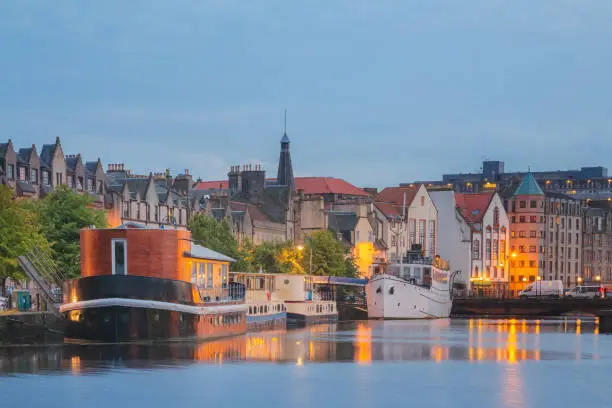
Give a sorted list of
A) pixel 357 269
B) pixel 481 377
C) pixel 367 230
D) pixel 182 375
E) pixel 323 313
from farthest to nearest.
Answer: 1. pixel 367 230
2. pixel 357 269
3. pixel 323 313
4. pixel 481 377
5. pixel 182 375

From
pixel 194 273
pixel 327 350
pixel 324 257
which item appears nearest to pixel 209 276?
pixel 194 273

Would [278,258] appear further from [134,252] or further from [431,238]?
[134,252]

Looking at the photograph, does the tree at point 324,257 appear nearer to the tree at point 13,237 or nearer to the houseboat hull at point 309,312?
the houseboat hull at point 309,312

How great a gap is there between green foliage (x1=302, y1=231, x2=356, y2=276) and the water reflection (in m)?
35.6

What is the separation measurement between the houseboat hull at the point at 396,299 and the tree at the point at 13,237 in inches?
1996

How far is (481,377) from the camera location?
58.2 meters

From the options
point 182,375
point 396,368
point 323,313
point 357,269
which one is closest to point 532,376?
point 396,368

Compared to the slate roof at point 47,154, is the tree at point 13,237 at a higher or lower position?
lower

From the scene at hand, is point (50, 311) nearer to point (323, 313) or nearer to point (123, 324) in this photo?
point (123, 324)

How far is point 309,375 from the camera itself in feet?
188

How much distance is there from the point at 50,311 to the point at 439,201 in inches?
5057

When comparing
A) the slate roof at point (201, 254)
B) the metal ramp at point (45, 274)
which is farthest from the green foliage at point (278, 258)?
the metal ramp at point (45, 274)

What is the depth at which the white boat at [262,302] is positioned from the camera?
9588 centimetres

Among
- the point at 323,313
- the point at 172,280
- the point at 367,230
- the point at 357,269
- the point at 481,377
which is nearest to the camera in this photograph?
the point at 481,377
